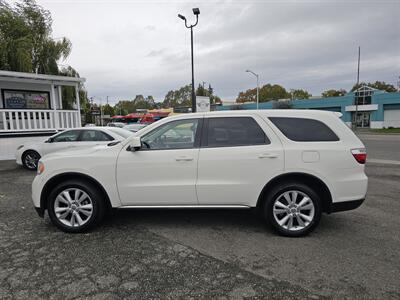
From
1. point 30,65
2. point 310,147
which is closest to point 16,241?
point 310,147

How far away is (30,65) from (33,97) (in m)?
4.03

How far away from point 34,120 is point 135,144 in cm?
1040

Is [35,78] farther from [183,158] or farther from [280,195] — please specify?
[280,195]

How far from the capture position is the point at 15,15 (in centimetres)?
1702

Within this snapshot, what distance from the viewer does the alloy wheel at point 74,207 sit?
3922mm

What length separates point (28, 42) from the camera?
53.9 ft

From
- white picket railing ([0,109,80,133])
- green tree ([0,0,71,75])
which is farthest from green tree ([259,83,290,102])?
white picket railing ([0,109,80,133])

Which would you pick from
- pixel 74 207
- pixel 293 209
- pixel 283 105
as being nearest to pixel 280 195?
pixel 293 209

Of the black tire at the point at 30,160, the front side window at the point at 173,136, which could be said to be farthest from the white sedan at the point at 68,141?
the front side window at the point at 173,136

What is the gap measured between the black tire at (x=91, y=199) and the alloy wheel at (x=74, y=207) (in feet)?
0.12

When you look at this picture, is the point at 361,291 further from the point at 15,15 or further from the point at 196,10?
the point at 15,15

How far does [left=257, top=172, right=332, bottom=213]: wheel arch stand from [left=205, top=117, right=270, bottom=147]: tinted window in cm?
54

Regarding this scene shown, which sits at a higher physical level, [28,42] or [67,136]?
[28,42]

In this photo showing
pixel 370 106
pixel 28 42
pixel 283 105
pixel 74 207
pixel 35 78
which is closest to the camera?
pixel 74 207
